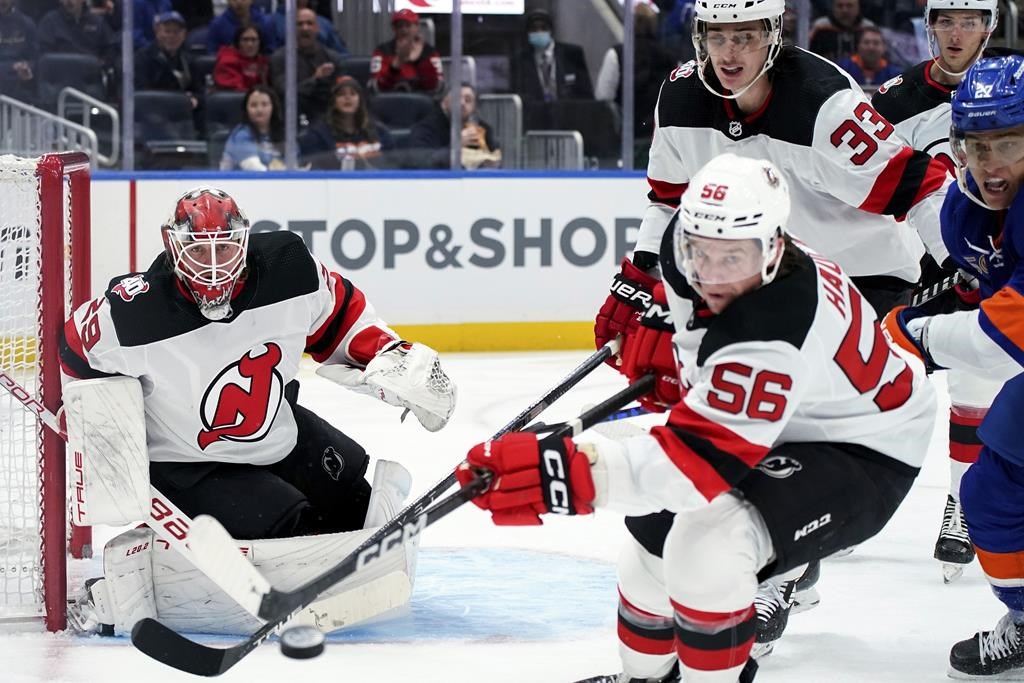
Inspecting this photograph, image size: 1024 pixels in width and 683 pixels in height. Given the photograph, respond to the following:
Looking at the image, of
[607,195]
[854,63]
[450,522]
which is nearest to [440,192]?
[607,195]

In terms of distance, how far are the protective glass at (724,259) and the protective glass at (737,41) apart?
909mm

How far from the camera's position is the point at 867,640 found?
9.41 feet

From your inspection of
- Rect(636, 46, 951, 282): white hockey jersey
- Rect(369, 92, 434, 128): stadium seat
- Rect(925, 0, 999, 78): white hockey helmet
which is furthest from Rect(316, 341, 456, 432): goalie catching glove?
Rect(369, 92, 434, 128): stadium seat

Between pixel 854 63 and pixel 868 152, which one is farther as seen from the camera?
pixel 854 63

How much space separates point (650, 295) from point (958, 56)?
103 centimetres

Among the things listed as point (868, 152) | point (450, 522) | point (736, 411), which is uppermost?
point (868, 152)

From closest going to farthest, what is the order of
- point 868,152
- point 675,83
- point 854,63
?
point 868,152 < point 675,83 < point 854,63

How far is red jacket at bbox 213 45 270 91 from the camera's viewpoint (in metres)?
6.09

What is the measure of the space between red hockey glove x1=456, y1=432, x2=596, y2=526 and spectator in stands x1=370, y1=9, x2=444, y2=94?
4195 millimetres

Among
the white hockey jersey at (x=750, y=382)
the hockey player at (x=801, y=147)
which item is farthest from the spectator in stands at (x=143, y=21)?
the white hockey jersey at (x=750, y=382)

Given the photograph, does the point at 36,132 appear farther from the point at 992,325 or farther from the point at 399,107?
the point at 992,325

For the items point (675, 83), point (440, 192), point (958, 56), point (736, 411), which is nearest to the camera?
point (736, 411)

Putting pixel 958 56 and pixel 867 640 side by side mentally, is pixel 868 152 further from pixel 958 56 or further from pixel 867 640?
pixel 867 640

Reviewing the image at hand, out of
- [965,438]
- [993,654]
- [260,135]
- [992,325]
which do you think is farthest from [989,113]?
[260,135]
